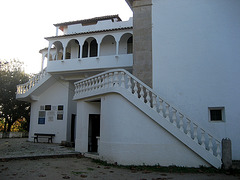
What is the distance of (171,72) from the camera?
1014 cm

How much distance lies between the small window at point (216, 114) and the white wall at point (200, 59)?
208 mm

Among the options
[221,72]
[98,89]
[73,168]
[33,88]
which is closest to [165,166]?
[73,168]

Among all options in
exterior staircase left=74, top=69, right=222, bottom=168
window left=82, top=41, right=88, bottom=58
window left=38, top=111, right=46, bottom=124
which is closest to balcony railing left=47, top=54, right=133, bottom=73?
window left=82, top=41, right=88, bottom=58

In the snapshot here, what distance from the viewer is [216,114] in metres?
9.48

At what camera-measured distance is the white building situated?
26.2 ft

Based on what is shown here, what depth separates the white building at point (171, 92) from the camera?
799 cm

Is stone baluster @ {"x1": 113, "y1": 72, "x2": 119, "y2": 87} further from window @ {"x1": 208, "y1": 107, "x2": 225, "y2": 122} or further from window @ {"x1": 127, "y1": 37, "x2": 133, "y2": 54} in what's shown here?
window @ {"x1": 127, "y1": 37, "x2": 133, "y2": 54}

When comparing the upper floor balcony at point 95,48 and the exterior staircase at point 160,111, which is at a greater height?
the upper floor balcony at point 95,48

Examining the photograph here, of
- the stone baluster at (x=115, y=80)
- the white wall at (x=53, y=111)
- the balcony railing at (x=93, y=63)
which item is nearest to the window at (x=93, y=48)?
the balcony railing at (x=93, y=63)

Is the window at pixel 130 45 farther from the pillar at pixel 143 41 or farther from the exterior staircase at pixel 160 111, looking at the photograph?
the exterior staircase at pixel 160 111

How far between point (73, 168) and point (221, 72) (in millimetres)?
7280

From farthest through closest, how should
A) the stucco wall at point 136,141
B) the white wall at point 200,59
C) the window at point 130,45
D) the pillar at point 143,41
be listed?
the window at point 130,45, the pillar at point 143,41, the white wall at point 200,59, the stucco wall at point 136,141

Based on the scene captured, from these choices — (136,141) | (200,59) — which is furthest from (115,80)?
(200,59)

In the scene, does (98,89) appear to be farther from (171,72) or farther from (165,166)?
(165,166)
